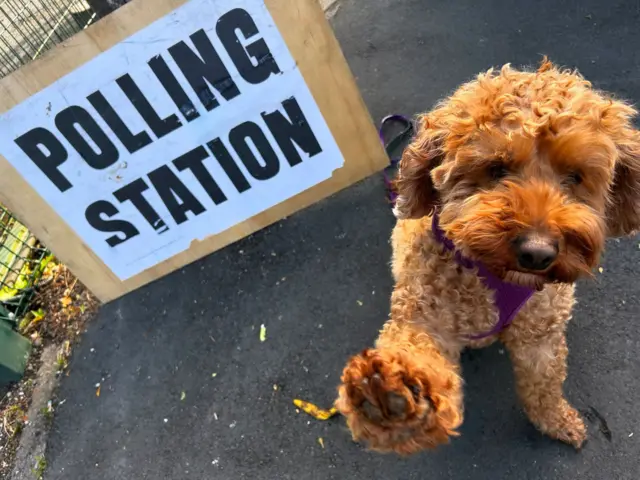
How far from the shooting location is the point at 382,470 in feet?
8.90

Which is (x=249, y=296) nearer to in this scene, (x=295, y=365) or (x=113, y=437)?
(x=295, y=365)

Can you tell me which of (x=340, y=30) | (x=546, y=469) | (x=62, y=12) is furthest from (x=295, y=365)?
(x=62, y=12)

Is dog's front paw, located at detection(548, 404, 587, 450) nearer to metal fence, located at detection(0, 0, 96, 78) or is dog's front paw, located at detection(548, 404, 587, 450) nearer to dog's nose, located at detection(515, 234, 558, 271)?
dog's nose, located at detection(515, 234, 558, 271)

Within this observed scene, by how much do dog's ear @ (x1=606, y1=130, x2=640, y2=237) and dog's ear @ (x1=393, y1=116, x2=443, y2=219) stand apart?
2.09ft

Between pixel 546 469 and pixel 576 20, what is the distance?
341 cm

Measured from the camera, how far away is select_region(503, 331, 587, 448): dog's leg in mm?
2273

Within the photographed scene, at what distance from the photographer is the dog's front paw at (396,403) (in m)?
1.62

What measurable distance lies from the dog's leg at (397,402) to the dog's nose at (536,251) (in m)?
0.50

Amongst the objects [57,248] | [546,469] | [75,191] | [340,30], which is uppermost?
[75,191]

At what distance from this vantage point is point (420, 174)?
2.05 metres

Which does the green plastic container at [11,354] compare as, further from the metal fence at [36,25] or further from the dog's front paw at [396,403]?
the dog's front paw at [396,403]

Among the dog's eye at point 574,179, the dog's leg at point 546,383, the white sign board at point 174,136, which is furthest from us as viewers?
the white sign board at point 174,136

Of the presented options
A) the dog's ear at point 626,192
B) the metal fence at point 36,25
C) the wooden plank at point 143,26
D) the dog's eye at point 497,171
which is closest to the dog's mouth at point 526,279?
the dog's eye at point 497,171

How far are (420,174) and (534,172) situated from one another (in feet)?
1.50
